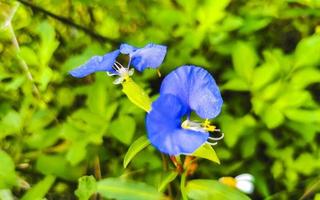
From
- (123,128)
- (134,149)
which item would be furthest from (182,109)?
(123,128)

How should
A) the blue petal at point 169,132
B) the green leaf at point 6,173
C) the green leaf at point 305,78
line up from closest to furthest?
the blue petal at point 169,132, the green leaf at point 6,173, the green leaf at point 305,78

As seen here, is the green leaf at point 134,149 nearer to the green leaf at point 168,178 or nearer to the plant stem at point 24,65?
the green leaf at point 168,178

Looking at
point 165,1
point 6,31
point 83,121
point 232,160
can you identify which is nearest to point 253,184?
point 232,160

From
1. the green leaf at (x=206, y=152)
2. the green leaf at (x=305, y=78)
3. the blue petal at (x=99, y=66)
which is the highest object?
the blue petal at (x=99, y=66)

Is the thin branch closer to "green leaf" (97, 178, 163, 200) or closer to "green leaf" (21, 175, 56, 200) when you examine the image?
"green leaf" (21, 175, 56, 200)

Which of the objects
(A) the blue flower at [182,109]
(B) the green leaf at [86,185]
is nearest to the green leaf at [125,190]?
(B) the green leaf at [86,185]
